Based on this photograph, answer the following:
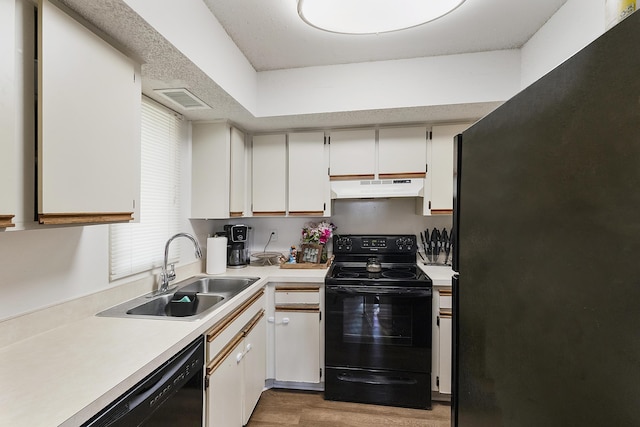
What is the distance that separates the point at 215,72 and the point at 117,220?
3.12ft

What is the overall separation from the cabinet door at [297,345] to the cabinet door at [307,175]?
87 centimetres

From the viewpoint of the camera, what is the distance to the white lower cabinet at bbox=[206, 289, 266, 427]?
148 centimetres

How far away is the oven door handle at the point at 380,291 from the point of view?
7.04 ft

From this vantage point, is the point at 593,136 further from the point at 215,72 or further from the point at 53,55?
the point at 215,72

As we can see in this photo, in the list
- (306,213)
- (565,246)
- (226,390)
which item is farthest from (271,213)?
(565,246)

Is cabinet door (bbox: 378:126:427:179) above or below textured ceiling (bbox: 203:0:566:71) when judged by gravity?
below

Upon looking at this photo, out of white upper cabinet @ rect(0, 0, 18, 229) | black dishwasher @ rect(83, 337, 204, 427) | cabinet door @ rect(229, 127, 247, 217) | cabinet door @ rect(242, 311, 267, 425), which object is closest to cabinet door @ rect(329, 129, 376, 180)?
cabinet door @ rect(229, 127, 247, 217)

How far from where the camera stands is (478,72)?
6.73 ft

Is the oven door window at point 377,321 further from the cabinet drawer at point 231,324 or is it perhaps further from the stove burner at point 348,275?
the cabinet drawer at point 231,324

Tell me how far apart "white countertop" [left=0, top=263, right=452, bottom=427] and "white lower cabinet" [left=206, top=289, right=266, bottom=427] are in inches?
6.9

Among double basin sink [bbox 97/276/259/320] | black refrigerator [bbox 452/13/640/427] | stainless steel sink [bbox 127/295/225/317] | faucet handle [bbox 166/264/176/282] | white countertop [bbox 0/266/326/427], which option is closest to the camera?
black refrigerator [bbox 452/13/640/427]

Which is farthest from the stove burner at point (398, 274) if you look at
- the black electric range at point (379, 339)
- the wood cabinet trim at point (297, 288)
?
the wood cabinet trim at point (297, 288)

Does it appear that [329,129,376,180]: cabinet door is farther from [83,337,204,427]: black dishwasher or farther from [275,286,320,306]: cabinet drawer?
[83,337,204,427]: black dishwasher

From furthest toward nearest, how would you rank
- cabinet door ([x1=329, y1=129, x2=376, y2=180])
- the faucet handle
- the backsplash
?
the backsplash → cabinet door ([x1=329, y1=129, x2=376, y2=180]) → the faucet handle
